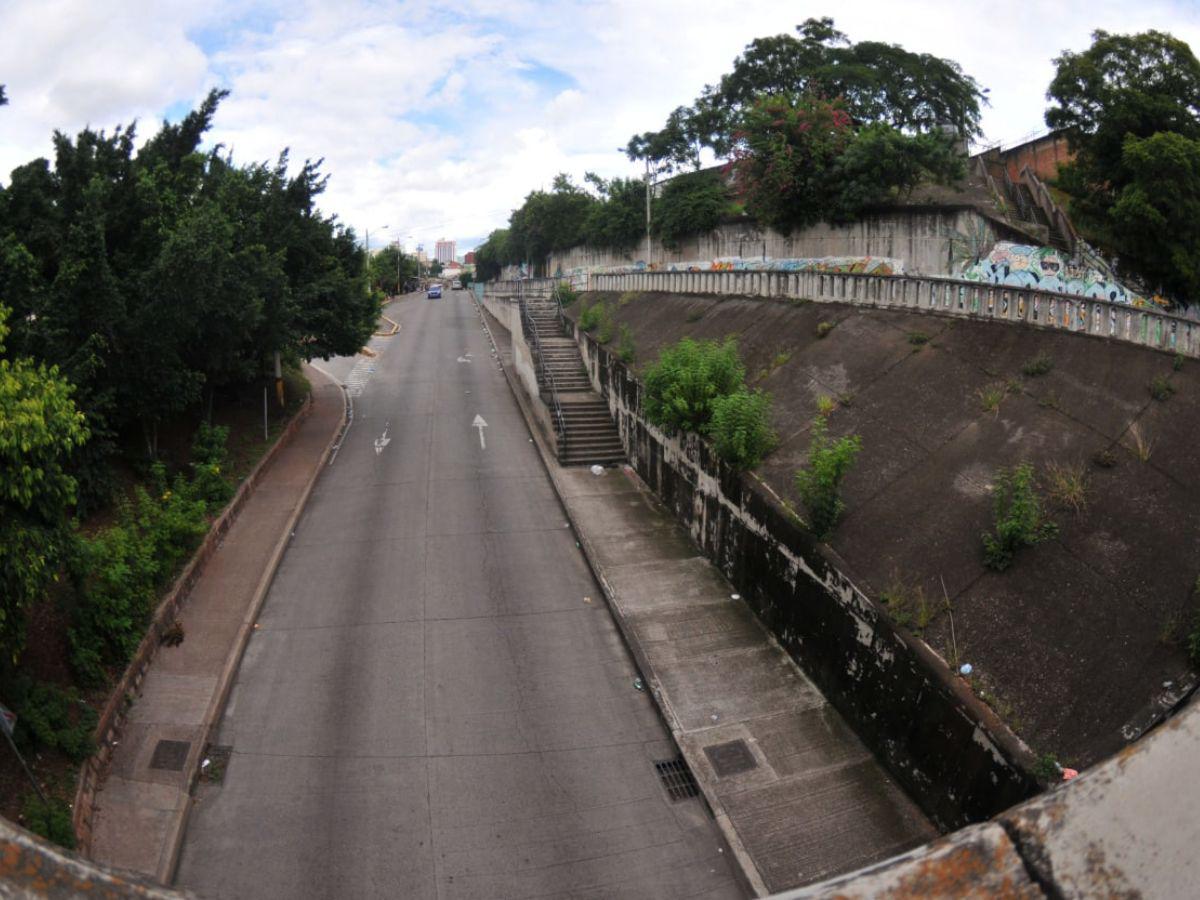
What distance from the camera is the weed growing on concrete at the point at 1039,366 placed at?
13086 mm

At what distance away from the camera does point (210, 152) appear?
23391mm

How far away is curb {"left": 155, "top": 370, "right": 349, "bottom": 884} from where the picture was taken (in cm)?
942

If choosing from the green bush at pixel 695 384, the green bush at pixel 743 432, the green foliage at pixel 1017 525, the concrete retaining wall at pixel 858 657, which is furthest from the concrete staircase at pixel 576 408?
the green foliage at pixel 1017 525

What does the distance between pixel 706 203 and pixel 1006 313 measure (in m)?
26.3

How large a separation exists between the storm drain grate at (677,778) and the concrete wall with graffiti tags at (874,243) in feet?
43.8

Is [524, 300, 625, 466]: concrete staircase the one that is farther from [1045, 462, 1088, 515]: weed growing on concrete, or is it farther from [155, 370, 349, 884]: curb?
[1045, 462, 1088, 515]: weed growing on concrete

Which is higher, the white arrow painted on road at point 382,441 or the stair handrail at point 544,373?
the stair handrail at point 544,373

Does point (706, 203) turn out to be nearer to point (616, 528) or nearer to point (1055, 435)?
point (616, 528)

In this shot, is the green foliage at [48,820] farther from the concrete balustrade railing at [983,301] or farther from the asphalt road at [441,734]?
the concrete balustrade railing at [983,301]

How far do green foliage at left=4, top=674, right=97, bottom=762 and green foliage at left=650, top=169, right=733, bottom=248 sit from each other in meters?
33.4

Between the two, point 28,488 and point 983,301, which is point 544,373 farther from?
point 28,488

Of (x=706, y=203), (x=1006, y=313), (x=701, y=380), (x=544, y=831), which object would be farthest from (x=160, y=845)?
(x=706, y=203)

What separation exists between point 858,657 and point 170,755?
939 cm

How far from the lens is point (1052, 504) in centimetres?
1071
